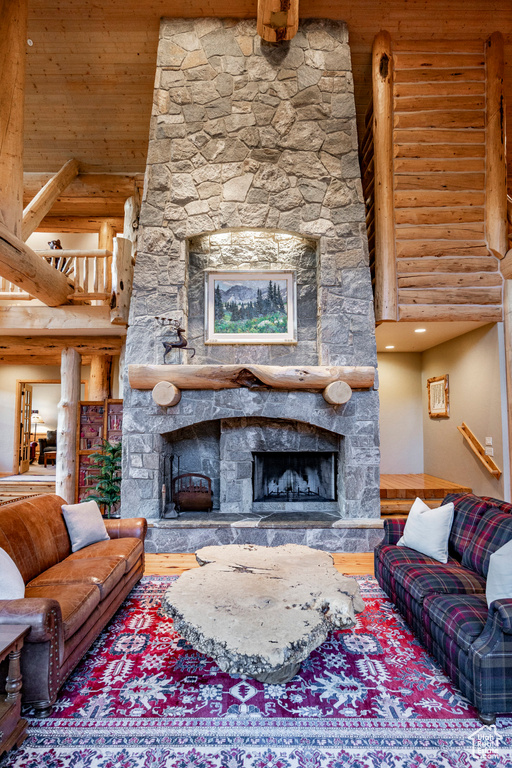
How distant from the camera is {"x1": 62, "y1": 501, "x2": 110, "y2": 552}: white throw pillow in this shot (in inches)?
130

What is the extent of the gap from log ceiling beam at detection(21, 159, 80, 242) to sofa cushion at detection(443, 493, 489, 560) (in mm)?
5306

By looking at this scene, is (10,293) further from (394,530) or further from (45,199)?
(394,530)

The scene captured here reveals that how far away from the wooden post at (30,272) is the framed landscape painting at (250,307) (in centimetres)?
183

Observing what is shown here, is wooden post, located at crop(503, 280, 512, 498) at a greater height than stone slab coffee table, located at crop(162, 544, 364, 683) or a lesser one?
greater

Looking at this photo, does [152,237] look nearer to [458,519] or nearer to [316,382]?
[316,382]

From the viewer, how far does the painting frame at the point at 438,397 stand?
6363 mm

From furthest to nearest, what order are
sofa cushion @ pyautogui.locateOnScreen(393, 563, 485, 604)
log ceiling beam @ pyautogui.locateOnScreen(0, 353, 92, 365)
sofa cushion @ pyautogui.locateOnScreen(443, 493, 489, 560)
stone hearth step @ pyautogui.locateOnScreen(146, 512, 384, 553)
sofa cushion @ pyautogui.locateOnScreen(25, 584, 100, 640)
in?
log ceiling beam @ pyautogui.locateOnScreen(0, 353, 92, 365) → stone hearth step @ pyautogui.locateOnScreen(146, 512, 384, 553) → sofa cushion @ pyautogui.locateOnScreen(443, 493, 489, 560) → sofa cushion @ pyautogui.locateOnScreen(393, 563, 485, 604) → sofa cushion @ pyautogui.locateOnScreen(25, 584, 100, 640)

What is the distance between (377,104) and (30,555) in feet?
18.6

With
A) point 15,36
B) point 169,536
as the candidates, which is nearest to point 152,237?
point 15,36


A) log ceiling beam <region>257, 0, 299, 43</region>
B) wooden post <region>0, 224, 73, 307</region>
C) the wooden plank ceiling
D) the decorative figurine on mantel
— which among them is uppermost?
the wooden plank ceiling

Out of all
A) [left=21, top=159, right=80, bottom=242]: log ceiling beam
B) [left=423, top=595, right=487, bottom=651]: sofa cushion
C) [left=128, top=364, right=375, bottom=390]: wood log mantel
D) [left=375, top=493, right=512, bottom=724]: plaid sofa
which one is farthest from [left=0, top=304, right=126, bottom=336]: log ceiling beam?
[left=423, top=595, right=487, bottom=651]: sofa cushion

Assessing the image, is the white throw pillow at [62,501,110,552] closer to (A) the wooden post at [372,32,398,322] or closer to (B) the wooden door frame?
(A) the wooden post at [372,32,398,322]

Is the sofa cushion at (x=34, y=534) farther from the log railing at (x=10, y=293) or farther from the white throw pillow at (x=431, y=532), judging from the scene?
the log railing at (x=10, y=293)

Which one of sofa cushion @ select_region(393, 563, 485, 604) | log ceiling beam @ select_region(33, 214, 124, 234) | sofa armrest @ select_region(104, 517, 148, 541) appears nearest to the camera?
sofa cushion @ select_region(393, 563, 485, 604)
